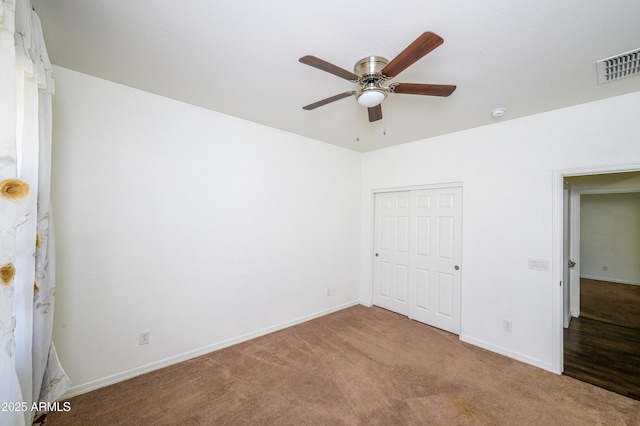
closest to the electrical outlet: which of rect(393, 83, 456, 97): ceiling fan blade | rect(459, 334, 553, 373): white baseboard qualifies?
rect(393, 83, 456, 97): ceiling fan blade

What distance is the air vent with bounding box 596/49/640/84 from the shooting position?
180cm

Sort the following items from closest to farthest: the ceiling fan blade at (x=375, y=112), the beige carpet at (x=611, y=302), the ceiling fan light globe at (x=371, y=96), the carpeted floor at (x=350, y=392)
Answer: the ceiling fan light globe at (x=371, y=96) → the carpeted floor at (x=350, y=392) → the ceiling fan blade at (x=375, y=112) → the beige carpet at (x=611, y=302)

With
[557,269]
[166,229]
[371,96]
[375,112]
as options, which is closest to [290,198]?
[166,229]

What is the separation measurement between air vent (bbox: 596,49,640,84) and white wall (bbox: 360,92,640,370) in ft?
1.79

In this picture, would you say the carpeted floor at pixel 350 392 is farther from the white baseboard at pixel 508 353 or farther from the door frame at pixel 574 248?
the door frame at pixel 574 248

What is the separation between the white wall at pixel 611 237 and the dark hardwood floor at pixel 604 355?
3865 mm

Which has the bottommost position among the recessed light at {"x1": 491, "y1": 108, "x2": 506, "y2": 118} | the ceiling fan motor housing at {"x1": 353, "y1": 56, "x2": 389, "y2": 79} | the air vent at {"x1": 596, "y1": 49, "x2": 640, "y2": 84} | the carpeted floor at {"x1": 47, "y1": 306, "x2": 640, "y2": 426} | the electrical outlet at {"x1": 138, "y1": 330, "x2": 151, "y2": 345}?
the carpeted floor at {"x1": 47, "y1": 306, "x2": 640, "y2": 426}

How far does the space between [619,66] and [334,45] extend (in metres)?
2.14

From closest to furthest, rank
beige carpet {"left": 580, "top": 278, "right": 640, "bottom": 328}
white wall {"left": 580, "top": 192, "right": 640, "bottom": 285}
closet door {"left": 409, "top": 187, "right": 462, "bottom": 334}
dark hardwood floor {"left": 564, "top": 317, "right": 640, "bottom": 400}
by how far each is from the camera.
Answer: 1. dark hardwood floor {"left": 564, "top": 317, "right": 640, "bottom": 400}
2. closet door {"left": 409, "top": 187, "right": 462, "bottom": 334}
3. beige carpet {"left": 580, "top": 278, "right": 640, "bottom": 328}
4. white wall {"left": 580, "top": 192, "right": 640, "bottom": 285}

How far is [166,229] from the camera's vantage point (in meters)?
2.60

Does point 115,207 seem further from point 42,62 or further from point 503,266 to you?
point 503,266

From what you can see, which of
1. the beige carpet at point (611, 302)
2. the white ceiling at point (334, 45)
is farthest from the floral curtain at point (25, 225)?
the beige carpet at point (611, 302)

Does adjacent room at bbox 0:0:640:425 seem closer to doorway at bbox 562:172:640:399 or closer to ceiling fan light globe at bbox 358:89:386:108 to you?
ceiling fan light globe at bbox 358:89:386:108

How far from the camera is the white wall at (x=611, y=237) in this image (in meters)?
6.04
